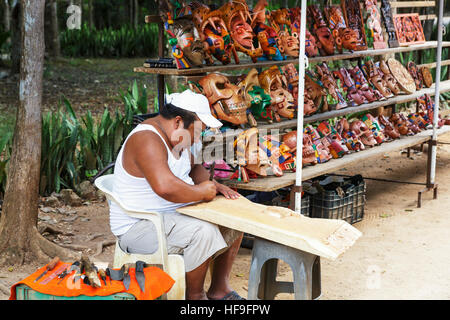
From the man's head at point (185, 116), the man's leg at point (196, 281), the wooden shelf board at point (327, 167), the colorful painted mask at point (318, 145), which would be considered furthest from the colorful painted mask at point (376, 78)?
the man's leg at point (196, 281)

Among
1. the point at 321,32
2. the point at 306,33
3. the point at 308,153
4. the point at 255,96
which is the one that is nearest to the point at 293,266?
the point at 255,96

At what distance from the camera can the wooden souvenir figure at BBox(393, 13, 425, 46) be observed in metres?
6.82

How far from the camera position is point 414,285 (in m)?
4.24

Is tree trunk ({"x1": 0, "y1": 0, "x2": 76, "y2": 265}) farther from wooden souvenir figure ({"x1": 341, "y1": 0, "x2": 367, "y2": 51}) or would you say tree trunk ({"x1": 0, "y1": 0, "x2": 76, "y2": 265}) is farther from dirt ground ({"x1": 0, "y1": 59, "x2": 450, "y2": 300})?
wooden souvenir figure ({"x1": 341, "y1": 0, "x2": 367, "y2": 51})

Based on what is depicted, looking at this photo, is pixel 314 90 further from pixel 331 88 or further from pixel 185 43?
pixel 185 43

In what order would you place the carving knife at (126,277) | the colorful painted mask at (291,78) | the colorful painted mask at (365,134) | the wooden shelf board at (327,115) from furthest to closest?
the colorful painted mask at (365,134)
the colorful painted mask at (291,78)
the wooden shelf board at (327,115)
the carving knife at (126,277)

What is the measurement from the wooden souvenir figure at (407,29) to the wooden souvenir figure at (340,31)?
1.13m

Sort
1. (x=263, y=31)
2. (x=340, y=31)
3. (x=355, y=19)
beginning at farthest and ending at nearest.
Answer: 1. (x=355, y=19)
2. (x=340, y=31)
3. (x=263, y=31)

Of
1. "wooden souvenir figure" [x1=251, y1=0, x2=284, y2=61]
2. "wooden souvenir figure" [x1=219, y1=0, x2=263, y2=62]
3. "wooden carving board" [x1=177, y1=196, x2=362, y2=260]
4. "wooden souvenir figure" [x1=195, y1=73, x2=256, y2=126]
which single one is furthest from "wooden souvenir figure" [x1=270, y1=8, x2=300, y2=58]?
"wooden carving board" [x1=177, y1=196, x2=362, y2=260]

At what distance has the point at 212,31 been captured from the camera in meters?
4.48

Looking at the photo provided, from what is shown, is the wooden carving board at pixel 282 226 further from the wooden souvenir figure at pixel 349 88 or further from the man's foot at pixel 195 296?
the wooden souvenir figure at pixel 349 88

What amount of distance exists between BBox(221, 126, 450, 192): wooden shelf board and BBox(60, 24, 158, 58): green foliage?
12.8m

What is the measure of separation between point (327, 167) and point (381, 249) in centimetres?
Result: 76

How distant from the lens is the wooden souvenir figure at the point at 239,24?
4.62 metres
